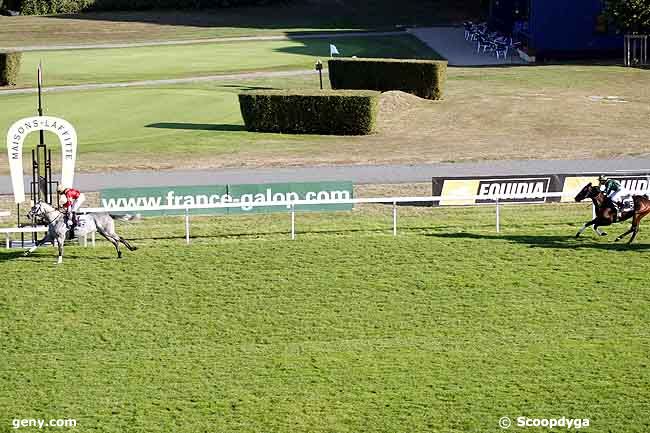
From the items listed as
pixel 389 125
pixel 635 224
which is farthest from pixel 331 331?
pixel 389 125

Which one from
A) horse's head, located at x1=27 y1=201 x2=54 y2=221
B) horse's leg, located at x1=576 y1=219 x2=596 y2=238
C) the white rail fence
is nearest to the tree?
the white rail fence

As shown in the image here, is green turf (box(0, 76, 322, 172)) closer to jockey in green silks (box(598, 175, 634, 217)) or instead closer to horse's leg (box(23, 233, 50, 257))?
horse's leg (box(23, 233, 50, 257))

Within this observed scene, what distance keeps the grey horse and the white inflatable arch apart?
1.58m

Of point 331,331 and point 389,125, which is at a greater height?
point 389,125

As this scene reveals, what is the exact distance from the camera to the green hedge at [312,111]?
35.4 m

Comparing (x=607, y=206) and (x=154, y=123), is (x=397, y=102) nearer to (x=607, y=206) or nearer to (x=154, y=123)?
(x=154, y=123)

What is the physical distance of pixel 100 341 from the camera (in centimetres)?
1686

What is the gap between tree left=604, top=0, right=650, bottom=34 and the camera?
50.2 m

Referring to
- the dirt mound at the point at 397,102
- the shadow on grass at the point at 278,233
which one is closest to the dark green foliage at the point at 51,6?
the dirt mound at the point at 397,102

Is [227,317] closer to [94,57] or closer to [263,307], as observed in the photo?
[263,307]

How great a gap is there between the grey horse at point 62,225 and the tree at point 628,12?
34.8 m

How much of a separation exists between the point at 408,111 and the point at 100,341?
79.3 ft

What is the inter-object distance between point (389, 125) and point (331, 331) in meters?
20.7

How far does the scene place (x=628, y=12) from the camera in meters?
50.3
